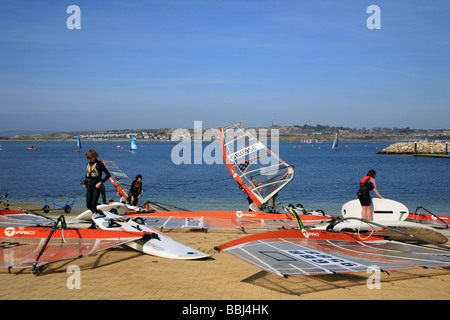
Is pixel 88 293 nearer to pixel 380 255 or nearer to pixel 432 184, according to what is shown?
pixel 380 255

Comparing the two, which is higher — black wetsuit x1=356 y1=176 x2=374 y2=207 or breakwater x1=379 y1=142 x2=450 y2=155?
black wetsuit x1=356 y1=176 x2=374 y2=207

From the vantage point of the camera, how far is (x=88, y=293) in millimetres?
5336

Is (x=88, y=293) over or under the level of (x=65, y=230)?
under

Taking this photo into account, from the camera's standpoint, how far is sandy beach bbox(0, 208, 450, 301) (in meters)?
5.29

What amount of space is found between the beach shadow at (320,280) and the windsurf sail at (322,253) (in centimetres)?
27

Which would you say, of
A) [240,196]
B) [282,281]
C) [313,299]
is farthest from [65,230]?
[240,196]

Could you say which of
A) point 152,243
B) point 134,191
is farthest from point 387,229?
point 134,191

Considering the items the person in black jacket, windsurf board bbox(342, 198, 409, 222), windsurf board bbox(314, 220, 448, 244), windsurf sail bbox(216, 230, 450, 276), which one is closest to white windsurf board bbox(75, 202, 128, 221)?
the person in black jacket

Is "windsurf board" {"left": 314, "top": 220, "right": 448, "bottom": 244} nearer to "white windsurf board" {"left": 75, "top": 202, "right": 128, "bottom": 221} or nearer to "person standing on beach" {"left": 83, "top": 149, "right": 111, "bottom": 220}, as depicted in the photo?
"person standing on beach" {"left": 83, "top": 149, "right": 111, "bottom": 220}

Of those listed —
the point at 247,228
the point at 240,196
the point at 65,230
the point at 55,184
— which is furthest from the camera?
the point at 55,184

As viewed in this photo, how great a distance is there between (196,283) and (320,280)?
1.78 m

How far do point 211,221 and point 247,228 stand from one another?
3.10 ft

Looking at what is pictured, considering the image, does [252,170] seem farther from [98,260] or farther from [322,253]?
[322,253]

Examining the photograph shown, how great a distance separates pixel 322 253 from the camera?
19.7ft
